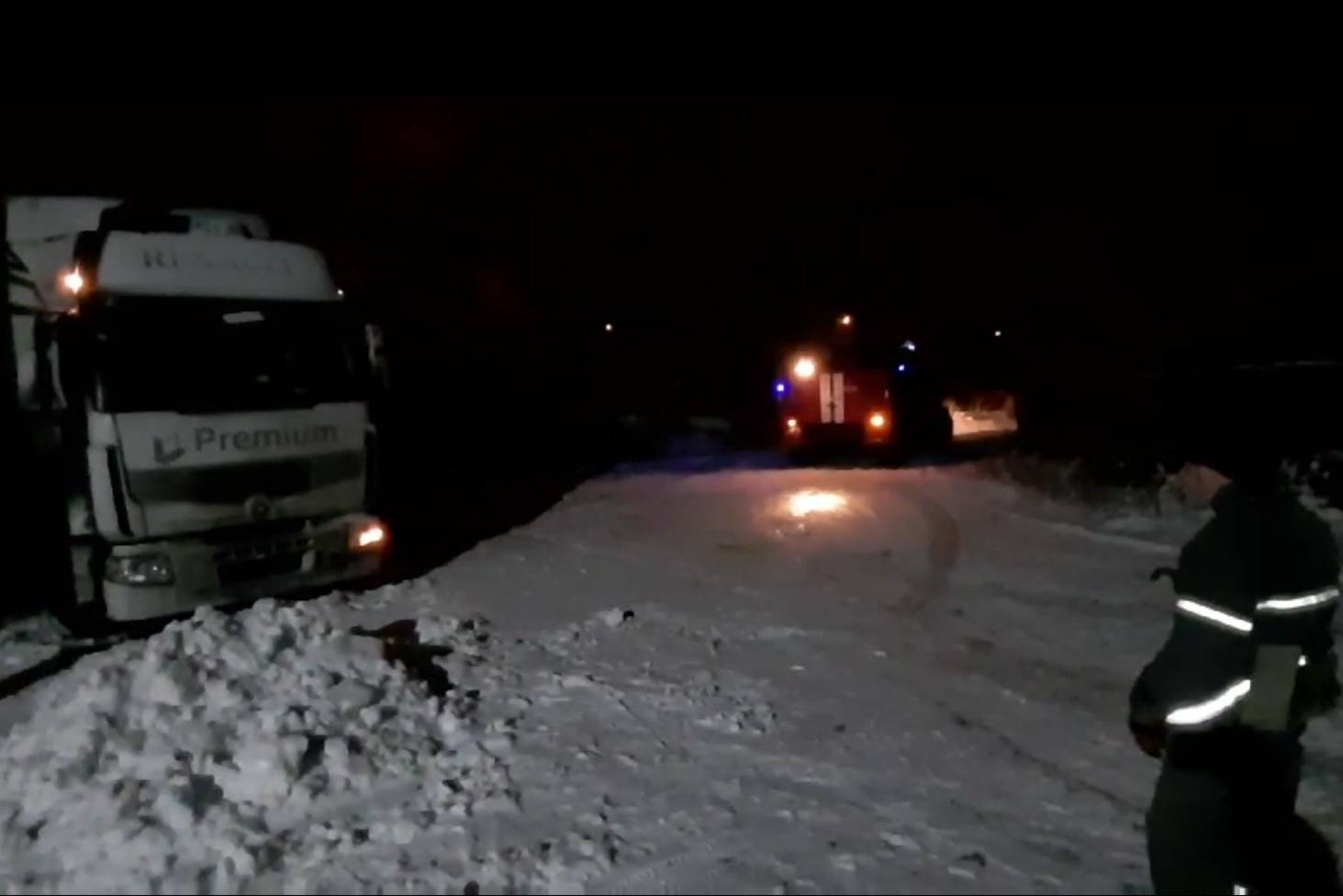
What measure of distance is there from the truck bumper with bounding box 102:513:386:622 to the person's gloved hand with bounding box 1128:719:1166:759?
259 inches

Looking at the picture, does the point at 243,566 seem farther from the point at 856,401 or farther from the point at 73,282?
the point at 856,401

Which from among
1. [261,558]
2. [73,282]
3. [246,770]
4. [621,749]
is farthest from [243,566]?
[621,749]

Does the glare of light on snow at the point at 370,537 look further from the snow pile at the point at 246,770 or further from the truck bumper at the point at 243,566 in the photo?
the snow pile at the point at 246,770

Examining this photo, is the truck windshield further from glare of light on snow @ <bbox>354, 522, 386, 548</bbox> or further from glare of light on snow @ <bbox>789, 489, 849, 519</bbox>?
glare of light on snow @ <bbox>789, 489, 849, 519</bbox>

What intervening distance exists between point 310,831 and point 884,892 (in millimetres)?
2322

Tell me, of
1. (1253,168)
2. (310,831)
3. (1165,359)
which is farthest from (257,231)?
(1253,168)

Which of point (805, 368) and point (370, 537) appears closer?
point (370, 537)

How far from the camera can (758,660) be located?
709cm

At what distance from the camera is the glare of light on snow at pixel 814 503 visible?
12588 millimetres

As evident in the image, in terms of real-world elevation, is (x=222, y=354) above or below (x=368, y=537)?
above

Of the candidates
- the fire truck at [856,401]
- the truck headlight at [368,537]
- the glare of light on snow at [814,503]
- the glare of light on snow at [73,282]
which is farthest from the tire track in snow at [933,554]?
the glare of light on snow at [73,282]

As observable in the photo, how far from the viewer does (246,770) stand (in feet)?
16.3

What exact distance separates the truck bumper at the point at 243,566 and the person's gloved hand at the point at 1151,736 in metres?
6.59

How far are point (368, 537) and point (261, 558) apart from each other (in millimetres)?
944
